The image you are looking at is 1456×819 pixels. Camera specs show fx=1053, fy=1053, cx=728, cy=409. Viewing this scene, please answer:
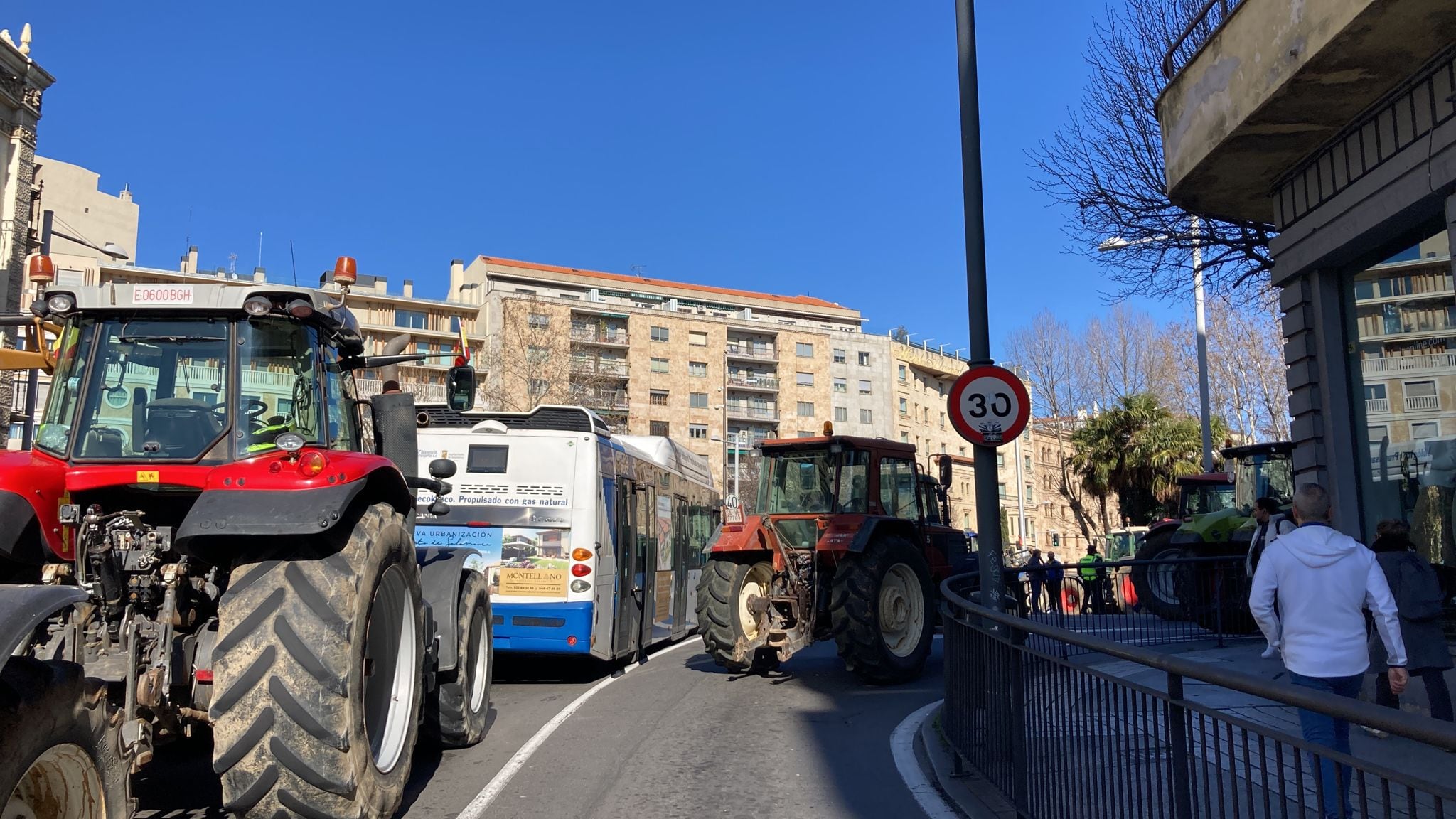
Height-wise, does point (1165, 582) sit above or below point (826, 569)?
below

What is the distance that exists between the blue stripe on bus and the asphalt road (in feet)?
1.51

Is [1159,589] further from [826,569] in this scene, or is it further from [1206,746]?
[1206,746]

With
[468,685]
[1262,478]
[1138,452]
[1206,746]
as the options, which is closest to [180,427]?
[468,685]

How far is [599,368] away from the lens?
2496 inches

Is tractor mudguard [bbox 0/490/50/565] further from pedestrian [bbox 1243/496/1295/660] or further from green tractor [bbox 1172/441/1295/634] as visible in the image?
green tractor [bbox 1172/441/1295/634]

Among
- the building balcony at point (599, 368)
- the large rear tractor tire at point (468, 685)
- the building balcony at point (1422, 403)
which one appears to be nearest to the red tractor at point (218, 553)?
the large rear tractor tire at point (468, 685)

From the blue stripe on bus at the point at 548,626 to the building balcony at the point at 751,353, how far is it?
6905cm

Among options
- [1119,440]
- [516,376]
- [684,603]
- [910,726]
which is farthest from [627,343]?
[910,726]

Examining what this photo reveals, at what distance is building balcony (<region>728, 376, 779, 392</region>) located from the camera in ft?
263

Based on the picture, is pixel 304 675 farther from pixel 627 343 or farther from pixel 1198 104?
pixel 627 343

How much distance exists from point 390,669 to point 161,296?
2281 mm

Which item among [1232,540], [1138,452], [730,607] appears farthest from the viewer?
[1138,452]

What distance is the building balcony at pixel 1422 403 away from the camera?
7.94 m

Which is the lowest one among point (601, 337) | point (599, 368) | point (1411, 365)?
point (1411, 365)
